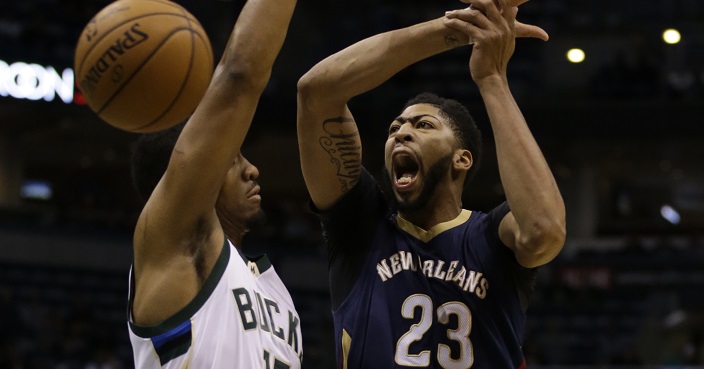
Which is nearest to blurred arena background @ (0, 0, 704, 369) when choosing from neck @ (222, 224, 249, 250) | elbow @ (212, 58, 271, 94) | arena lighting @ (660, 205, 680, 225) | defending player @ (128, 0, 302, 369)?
arena lighting @ (660, 205, 680, 225)

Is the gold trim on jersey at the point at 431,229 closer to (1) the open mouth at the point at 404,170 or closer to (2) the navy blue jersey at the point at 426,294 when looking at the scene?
(2) the navy blue jersey at the point at 426,294

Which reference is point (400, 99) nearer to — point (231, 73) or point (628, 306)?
point (628, 306)

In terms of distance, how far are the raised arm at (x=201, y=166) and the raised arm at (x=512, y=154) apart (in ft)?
2.40

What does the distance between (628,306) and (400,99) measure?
5419 millimetres

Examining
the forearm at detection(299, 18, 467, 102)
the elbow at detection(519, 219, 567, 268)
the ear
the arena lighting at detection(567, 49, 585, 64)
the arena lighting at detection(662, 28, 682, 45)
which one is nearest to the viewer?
the elbow at detection(519, 219, 567, 268)

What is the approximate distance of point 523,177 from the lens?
3.32 meters

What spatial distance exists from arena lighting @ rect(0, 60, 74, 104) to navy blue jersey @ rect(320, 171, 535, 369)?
567 inches

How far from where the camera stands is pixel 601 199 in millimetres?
26297

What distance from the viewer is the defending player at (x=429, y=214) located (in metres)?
3.40

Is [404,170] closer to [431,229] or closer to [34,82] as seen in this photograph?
[431,229]

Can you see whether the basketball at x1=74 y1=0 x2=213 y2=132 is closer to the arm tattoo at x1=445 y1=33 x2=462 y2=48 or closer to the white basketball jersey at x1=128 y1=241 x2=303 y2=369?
the white basketball jersey at x1=128 y1=241 x2=303 y2=369

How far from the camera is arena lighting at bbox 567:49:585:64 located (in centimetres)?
1959

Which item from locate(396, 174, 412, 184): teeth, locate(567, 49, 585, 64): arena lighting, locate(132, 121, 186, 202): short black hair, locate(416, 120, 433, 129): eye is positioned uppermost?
locate(567, 49, 585, 64): arena lighting

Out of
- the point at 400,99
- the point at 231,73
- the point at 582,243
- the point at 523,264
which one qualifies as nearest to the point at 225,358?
the point at 231,73
